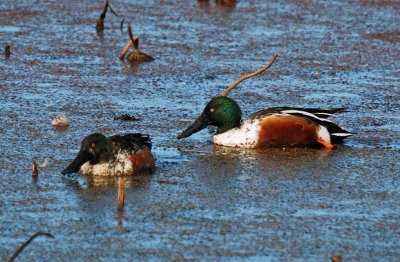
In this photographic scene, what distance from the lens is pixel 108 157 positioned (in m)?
6.39

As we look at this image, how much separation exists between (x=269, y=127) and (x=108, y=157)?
4.33 ft

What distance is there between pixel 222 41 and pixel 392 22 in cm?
220

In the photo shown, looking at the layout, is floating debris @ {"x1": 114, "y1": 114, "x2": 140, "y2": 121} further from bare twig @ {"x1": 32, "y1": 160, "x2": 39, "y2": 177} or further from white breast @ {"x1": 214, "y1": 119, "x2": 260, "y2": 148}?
bare twig @ {"x1": 32, "y1": 160, "x2": 39, "y2": 177}

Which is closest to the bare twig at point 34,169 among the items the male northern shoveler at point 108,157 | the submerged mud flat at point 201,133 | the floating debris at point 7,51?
the submerged mud flat at point 201,133

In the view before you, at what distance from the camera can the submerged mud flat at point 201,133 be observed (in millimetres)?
5242

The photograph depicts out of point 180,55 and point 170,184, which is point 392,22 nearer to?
point 180,55

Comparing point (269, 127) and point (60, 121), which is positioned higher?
point (269, 127)

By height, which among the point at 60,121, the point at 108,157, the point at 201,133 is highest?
the point at 108,157

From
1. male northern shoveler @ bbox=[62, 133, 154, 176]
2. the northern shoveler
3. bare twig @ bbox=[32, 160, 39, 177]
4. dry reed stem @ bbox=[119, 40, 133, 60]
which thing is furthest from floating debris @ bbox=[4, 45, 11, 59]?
bare twig @ bbox=[32, 160, 39, 177]

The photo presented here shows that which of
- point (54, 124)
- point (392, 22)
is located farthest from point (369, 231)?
point (392, 22)

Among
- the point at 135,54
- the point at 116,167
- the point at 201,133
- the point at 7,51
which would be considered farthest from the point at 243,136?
the point at 7,51

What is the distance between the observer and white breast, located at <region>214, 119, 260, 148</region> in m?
7.25

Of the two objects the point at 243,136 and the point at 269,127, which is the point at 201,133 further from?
the point at 269,127

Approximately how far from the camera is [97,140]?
638cm
